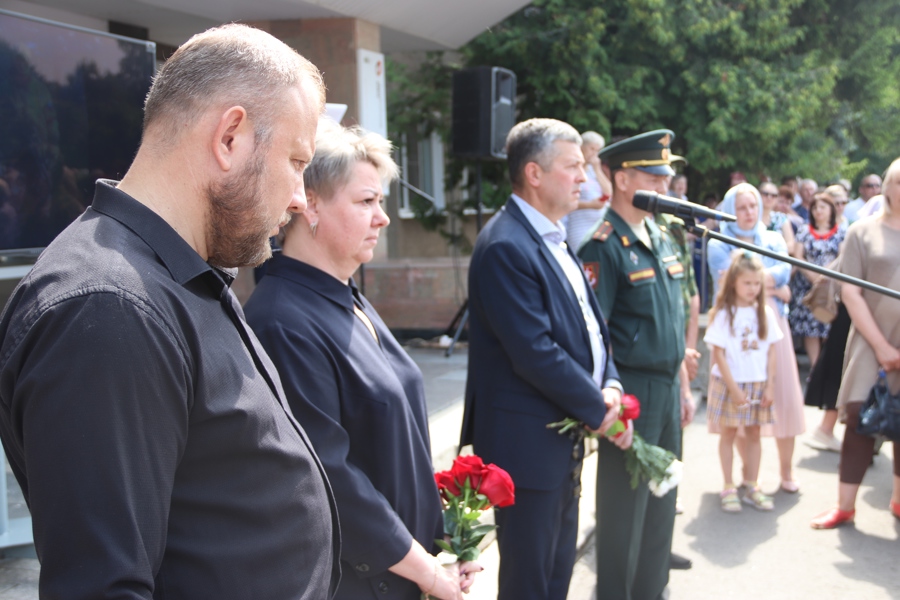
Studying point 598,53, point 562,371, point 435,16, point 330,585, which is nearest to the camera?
point 330,585

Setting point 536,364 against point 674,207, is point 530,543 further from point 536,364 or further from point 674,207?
point 674,207

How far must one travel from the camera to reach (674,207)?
2924 millimetres

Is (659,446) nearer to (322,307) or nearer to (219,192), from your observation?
(322,307)

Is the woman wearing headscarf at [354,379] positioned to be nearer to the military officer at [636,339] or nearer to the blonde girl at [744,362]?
the military officer at [636,339]

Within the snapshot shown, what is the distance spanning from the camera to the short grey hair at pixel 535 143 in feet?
10.0

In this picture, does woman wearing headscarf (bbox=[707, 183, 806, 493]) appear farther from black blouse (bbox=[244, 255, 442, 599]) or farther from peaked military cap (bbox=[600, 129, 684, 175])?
black blouse (bbox=[244, 255, 442, 599])

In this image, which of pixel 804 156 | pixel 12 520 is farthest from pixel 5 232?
pixel 804 156

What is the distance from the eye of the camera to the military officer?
335cm

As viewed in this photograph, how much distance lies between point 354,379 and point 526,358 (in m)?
1.02

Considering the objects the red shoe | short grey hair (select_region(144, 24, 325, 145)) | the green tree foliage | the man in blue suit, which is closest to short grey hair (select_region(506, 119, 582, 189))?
the man in blue suit

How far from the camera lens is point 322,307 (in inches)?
79.0

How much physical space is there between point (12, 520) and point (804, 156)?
11.1 m

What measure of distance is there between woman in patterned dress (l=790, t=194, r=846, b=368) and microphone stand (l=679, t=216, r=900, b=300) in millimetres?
5231

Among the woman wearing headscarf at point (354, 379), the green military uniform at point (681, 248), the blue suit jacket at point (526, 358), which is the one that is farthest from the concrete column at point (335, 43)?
the woman wearing headscarf at point (354, 379)
